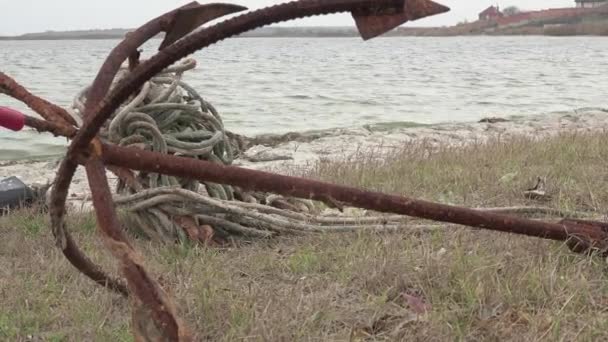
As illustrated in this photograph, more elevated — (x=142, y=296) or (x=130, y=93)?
(x=130, y=93)

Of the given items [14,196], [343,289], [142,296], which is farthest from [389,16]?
[14,196]

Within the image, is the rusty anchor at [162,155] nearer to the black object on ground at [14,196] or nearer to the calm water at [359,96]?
the black object on ground at [14,196]

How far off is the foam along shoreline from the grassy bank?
77.0 inches

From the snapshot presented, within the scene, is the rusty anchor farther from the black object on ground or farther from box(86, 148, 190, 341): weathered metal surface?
the black object on ground

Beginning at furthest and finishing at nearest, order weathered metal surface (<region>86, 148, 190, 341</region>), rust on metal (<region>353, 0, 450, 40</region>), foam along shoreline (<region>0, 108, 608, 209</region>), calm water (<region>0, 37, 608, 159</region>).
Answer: calm water (<region>0, 37, 608, 159</region>) → foam along shoreline (<region>0, 108, 608, 209</region>) → weathered metal surface (<region>86, 148, 190, 341</region>) → rust on metal (<region>353, 0, 450, 40</region>)

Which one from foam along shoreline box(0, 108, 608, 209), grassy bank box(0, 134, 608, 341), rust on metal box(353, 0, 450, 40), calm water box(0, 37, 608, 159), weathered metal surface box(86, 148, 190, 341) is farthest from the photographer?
calm water box(0, 37, 608, 159)

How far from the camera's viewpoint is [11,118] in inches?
54.3

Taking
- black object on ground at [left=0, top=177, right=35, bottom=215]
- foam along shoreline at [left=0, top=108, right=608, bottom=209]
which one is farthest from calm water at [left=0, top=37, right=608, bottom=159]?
black object on ground at [left=0, top=177, right=35, bottom=215]

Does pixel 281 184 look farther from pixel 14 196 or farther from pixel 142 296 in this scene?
pixel 14 196

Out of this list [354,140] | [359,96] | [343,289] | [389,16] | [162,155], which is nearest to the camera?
[389,16]

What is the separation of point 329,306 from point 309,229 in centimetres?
81

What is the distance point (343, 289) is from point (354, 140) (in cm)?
578

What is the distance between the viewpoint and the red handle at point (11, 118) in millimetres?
1374

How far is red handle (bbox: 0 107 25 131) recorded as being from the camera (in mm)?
1374
